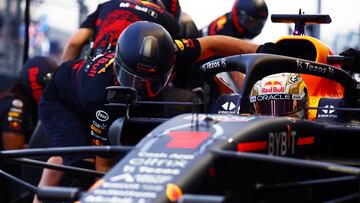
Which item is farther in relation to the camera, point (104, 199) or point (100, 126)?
point (100, 126)

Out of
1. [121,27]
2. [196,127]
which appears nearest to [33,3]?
[121,27]

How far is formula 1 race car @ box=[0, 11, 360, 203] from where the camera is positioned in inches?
103

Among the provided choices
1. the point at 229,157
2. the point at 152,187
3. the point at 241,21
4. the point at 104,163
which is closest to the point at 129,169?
the point at 152,187

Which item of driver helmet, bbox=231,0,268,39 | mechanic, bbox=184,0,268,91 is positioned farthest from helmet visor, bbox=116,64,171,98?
driver helmet, bbox=231,0,268,39

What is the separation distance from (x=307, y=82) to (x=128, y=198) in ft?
8.03

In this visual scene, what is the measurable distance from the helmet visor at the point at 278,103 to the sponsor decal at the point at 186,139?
1.21m

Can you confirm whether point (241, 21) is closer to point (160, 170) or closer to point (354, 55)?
point (354, 55)

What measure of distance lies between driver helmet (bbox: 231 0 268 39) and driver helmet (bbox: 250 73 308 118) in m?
4.12

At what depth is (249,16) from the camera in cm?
838

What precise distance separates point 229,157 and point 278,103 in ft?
4.69

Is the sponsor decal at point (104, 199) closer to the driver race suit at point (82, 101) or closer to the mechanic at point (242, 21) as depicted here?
the driver race suit at point (82, 101)

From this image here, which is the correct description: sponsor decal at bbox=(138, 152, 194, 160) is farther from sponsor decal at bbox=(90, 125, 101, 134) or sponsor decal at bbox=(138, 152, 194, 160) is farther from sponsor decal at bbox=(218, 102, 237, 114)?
sponsor decal at bbox=(90, 125, 101, 134)

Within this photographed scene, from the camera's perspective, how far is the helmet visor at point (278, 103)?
4.05 metres

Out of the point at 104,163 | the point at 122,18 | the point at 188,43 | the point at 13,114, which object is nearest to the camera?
the point at 188,43
